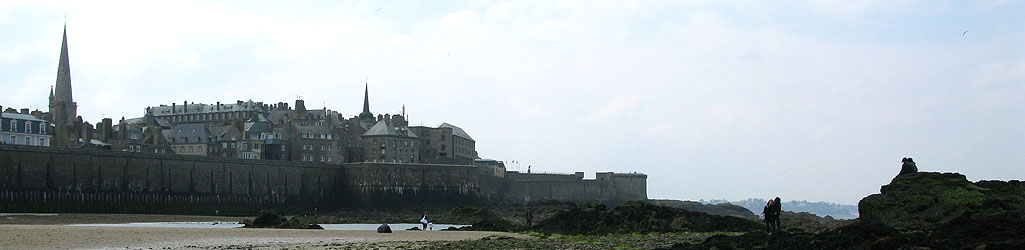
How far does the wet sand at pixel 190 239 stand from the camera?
96.6 feet

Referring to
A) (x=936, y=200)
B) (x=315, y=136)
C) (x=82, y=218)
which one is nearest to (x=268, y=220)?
(x=82, y=218)

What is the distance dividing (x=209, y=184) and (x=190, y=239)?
43035 mm

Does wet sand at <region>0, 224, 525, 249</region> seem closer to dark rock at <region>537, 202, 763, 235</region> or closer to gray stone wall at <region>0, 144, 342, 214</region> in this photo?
dark rock at <region>537, 202, 763, 235</region>

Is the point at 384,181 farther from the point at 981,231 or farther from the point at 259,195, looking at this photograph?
the point at 981,231

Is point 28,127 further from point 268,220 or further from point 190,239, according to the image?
point 190,239

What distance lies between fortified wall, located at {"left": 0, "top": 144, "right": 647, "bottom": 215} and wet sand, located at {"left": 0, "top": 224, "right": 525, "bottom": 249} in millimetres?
28941

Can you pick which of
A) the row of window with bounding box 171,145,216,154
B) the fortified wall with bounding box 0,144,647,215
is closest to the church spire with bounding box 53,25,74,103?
the row of window with bounding box 171,145,216,154

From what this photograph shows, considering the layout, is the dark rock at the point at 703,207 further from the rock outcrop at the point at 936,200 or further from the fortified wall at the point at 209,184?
the rock outcrop at the point at 936,200

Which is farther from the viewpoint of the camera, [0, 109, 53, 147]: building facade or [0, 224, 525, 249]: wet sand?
[0, 109, 53, 147]: building facade

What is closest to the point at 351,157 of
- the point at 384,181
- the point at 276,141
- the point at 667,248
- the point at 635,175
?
the point at 276,141

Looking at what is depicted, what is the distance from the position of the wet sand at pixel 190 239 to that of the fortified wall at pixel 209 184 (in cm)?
2894

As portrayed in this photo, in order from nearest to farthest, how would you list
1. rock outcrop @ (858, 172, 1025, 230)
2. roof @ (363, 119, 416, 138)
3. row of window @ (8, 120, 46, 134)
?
rock outcrop @ (858, 172, 1025, 230), row of window @ (8, 120, 46, 134), roof @ (363, 119, 416, 138)

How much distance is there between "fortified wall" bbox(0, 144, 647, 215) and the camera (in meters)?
63.5

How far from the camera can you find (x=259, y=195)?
78.3m
